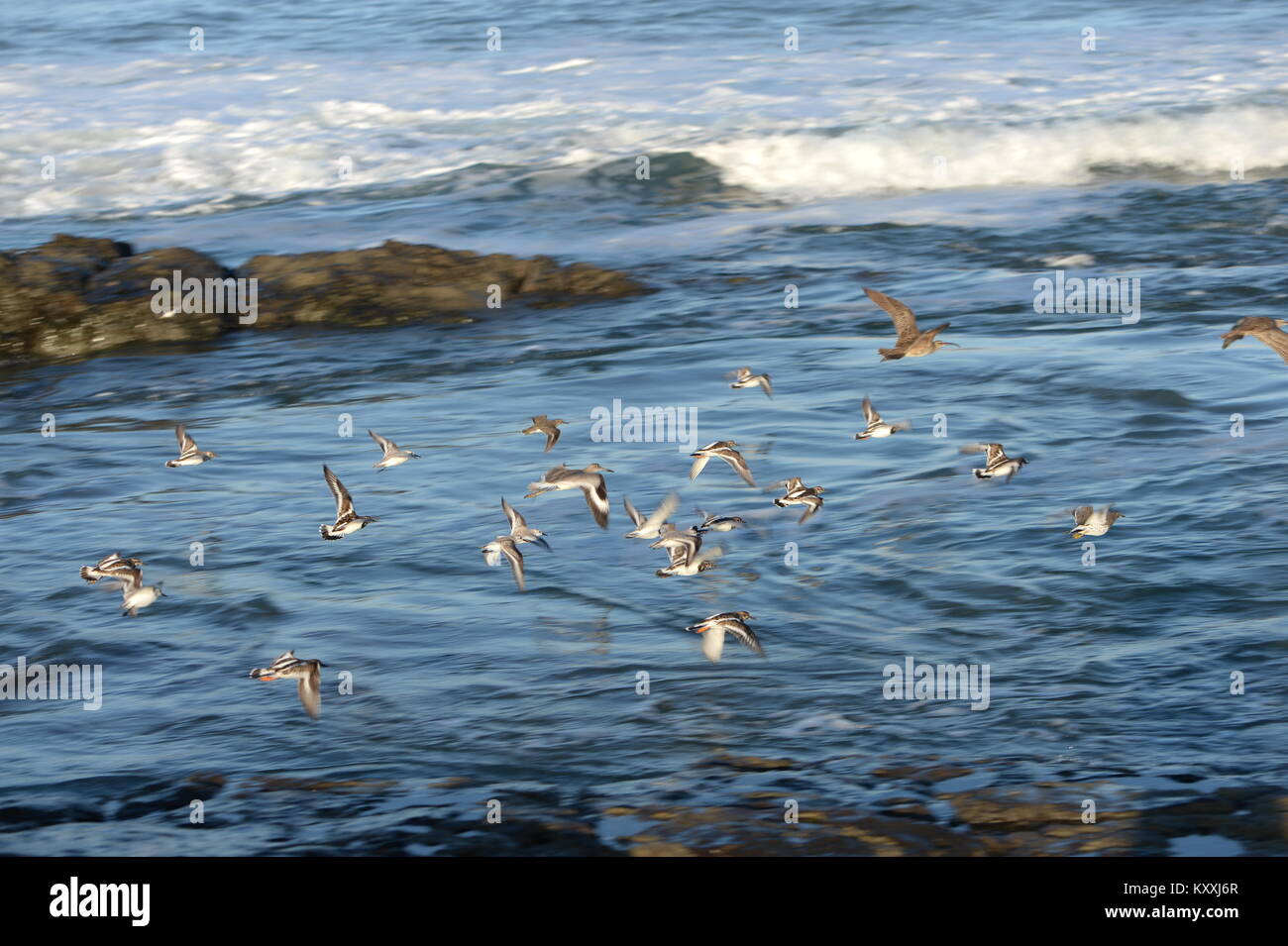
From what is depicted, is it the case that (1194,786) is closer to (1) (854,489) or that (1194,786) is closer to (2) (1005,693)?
(2) (1005,693)

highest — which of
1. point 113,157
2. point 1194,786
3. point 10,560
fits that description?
point 113,157

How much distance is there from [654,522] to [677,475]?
121cm

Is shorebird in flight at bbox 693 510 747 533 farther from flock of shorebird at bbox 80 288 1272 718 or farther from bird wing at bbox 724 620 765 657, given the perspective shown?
bird wing at bbox 724 620 765 657

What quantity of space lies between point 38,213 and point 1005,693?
645 inches

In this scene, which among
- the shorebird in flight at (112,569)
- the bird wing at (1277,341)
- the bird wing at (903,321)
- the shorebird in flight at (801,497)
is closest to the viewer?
the shorebird in flight at (112,569)

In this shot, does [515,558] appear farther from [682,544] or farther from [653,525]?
[653,525]

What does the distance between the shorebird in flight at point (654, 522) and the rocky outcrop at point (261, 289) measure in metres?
6.01

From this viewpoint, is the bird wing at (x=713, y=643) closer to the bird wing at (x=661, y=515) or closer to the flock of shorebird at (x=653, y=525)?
the flock of shorebird at (x=653, y=525)

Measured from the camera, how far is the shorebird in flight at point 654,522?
8.46 metres

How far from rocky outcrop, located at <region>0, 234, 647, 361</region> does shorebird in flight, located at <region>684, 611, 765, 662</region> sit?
7.76m

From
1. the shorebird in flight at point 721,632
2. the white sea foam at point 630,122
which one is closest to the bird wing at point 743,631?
the shorebird in flight at point 721,632

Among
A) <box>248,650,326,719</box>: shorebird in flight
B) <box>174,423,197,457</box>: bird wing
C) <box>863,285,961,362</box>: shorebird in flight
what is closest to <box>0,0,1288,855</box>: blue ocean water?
<box>248,650,326,719</box>: shorebird in flight
